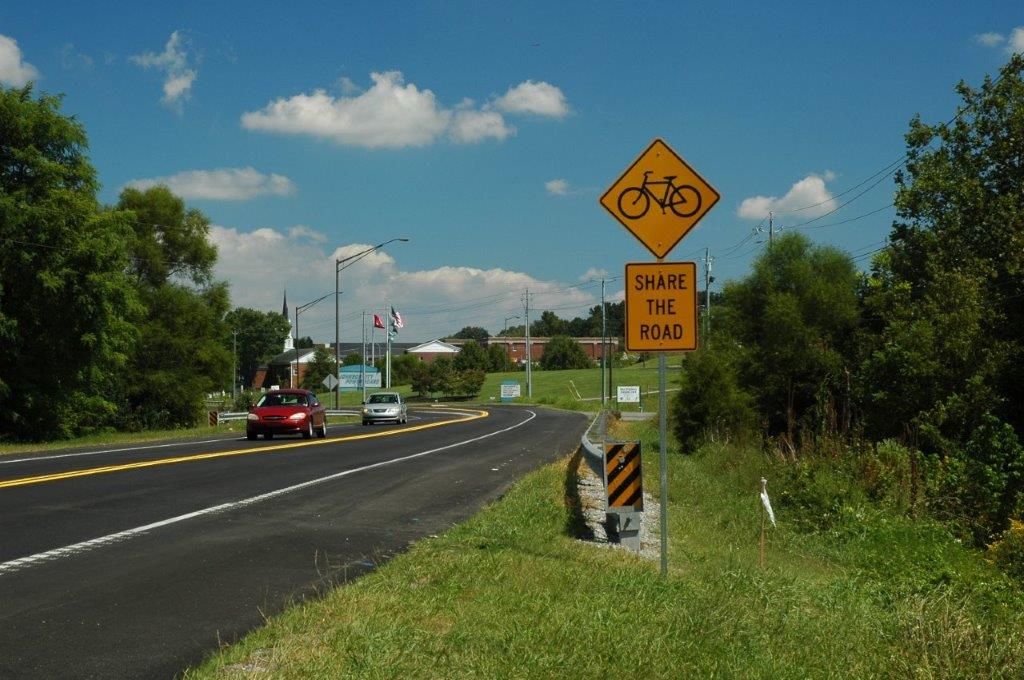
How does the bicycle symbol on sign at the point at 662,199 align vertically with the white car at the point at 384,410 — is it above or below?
above

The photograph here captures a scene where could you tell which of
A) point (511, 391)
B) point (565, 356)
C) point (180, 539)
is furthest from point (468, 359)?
point (180, 539)

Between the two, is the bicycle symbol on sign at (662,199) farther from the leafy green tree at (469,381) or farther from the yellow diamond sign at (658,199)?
the leafy green tree at (469,381)

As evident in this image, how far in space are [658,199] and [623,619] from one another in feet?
11.8

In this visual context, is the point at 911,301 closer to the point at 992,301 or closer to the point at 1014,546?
the point at 992,301

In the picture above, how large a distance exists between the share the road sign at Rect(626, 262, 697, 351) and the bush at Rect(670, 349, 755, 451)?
22326mm

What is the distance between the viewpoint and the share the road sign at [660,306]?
821 cm

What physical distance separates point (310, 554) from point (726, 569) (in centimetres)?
395

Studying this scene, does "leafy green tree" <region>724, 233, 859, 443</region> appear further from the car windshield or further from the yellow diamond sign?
the yellow diamond sign

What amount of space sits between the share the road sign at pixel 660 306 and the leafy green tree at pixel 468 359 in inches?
4721

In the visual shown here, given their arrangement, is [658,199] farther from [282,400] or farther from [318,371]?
[318,371]

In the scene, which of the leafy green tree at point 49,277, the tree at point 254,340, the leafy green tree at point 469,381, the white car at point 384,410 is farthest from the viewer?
the tree at point 254,340

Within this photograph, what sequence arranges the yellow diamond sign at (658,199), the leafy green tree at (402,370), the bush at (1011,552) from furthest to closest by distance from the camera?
1. the leafy green tree at (402,370)
2. the bush at (1011,552)
3. the yellow diamond sign at (658,199)

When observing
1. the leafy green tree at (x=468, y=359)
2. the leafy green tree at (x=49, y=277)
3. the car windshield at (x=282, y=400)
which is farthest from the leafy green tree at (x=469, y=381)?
the car windshield at (x=282, y=400)

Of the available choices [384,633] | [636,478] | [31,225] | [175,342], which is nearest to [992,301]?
[636,478]
